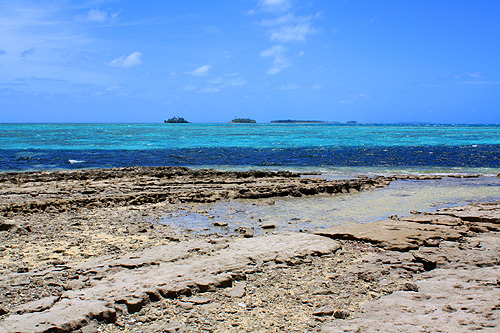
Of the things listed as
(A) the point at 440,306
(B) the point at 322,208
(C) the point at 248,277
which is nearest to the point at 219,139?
(B) the point at 322,208

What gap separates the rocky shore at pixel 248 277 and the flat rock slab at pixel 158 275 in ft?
0.05

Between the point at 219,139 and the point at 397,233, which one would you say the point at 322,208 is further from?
the point at 219,139

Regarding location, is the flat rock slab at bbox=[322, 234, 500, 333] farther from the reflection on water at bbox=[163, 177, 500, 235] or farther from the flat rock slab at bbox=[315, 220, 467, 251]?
the reflection on water at bbox=[163, 177, 500, 235]

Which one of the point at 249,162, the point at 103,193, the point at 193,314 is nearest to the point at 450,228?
the point at 193,314

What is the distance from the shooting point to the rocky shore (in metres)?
4.05

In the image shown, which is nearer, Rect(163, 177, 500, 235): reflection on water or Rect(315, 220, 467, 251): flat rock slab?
Rect(315, 220, 467, 251): flat rock slab

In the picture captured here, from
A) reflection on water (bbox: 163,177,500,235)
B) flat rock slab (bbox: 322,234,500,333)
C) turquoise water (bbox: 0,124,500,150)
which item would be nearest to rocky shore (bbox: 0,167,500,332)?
flat rock slab (bbox: 322,234,500,333)

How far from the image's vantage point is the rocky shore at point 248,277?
4.05 metres

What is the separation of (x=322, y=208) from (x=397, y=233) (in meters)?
3.67

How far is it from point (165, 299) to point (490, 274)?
403cm

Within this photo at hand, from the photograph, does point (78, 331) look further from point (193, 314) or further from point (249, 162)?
point (249, 162)

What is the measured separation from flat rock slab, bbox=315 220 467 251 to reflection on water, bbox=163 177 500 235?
3.69ft

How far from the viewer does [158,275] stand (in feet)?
16.8

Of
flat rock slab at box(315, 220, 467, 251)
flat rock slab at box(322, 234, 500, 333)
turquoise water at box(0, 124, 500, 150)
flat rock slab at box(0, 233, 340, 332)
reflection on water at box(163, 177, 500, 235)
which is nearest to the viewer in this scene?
flat rock slab at box(322, 234, 500, 333)
